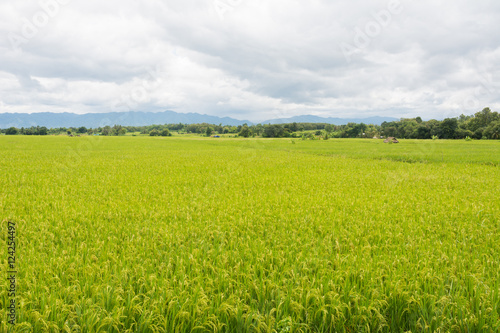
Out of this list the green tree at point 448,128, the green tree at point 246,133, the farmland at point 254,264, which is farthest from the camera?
the green tree at point 246,133

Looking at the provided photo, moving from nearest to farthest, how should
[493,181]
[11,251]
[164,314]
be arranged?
[164,314], [11,251], [493,181]

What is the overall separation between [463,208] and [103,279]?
984cm

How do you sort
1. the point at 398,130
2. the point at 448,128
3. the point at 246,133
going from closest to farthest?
the point at 448,128
the point at 398,130
the point at 246,133

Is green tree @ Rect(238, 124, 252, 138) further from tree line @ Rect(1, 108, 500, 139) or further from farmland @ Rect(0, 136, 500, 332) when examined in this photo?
farmland @ Rect(0, 136, 500, 332)

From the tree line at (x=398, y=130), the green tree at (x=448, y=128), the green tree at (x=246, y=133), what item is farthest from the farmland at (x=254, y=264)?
the green tree at (x=246, y=133)

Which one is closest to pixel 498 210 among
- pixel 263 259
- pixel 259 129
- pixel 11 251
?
pixel 263 259

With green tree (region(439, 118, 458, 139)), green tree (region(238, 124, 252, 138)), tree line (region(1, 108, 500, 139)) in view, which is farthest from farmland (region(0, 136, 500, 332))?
green tree (region(238, 124, 252, 138))

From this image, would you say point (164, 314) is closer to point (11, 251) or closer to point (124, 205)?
point (11, 251)

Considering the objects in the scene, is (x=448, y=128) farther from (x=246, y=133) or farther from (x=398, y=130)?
(x=246, y=133)

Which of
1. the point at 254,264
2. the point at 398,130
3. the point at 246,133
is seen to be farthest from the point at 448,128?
the point at 254,264

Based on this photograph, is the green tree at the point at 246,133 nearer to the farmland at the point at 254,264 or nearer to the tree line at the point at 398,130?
the tree line at the point at 398,130

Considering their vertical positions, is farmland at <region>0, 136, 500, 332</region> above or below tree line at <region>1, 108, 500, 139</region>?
below

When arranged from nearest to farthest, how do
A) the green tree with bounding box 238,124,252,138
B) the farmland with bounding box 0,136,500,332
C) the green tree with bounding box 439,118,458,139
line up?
the farmland with bounding box 0,136,500,332 → the green tree with bounding box 439,118,458,139 → the green tree with bounding box 238,124,252,138

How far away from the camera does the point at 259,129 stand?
6043 inches
